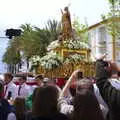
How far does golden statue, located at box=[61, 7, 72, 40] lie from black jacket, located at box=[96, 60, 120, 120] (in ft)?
66.0

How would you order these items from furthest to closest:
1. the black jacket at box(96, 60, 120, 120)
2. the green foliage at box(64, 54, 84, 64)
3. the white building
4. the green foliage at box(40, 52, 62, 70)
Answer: the white building
the green foliage at box(64, 54, 84, 64)
the green foliage at box(40, 52, 62, 70)
the black jacket at box(96, 60, 120, 120)

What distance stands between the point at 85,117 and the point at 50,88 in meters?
0.71

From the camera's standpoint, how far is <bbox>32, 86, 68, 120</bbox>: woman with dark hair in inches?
189

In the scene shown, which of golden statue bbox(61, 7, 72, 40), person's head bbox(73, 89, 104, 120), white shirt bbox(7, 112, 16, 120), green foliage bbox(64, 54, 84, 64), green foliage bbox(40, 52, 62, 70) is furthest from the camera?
golden statue bbox(61, 7, 72, 40)

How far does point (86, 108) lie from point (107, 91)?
1.13 meters

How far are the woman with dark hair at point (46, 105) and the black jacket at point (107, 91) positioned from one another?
2.07 feet

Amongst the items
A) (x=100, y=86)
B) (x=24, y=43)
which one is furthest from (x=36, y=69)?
(x=24, y=43)

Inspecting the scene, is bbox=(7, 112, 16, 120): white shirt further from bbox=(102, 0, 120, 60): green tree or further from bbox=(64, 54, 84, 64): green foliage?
bbox=(102, 0, 120, 60): green tree

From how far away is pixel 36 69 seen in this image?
2203 centimetres

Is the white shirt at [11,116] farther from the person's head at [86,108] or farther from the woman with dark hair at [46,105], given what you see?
the person's head at [86,108]

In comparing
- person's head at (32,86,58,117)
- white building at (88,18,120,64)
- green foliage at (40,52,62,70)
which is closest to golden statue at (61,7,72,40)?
green foliage at (40,52,62,70)

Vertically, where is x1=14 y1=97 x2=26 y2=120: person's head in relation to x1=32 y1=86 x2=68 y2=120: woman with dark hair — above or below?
below

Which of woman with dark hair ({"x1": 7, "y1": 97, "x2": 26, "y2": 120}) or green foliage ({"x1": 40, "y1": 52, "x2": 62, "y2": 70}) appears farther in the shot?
green foliage ({"x1": 40, "y1": 52, "x2": 62, "y2": 70})

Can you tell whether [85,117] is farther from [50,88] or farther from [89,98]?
[50,88]
